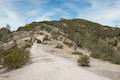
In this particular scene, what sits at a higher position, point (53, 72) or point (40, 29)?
point (40, 29)

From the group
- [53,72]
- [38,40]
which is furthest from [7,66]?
[38,40]

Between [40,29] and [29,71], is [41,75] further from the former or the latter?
[40,29]

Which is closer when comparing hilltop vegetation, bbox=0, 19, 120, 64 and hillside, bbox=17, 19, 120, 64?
hilltop vegetation, bbox=0, 19, 120, 64

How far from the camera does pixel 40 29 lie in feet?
241

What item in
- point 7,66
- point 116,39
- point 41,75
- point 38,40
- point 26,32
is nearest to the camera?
point 41,75

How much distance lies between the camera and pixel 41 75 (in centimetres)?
1897

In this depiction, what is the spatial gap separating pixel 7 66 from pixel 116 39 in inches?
2237

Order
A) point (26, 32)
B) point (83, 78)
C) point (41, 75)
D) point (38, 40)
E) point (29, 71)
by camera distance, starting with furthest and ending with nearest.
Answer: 1. point (26, 32)
2. point (38, 40)
3. point (29, 71)
4. point (41, 75)
5. point (83, 78)

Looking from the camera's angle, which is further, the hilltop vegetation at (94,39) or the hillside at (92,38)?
the hillside at (92,38)

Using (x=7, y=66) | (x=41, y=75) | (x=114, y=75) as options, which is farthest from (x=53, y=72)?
(x=7, y=66)

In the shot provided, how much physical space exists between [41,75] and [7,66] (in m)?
7.36

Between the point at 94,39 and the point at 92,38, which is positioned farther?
the point at 92,38

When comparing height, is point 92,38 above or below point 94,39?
above

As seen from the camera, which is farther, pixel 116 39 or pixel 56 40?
pixel 116 39
